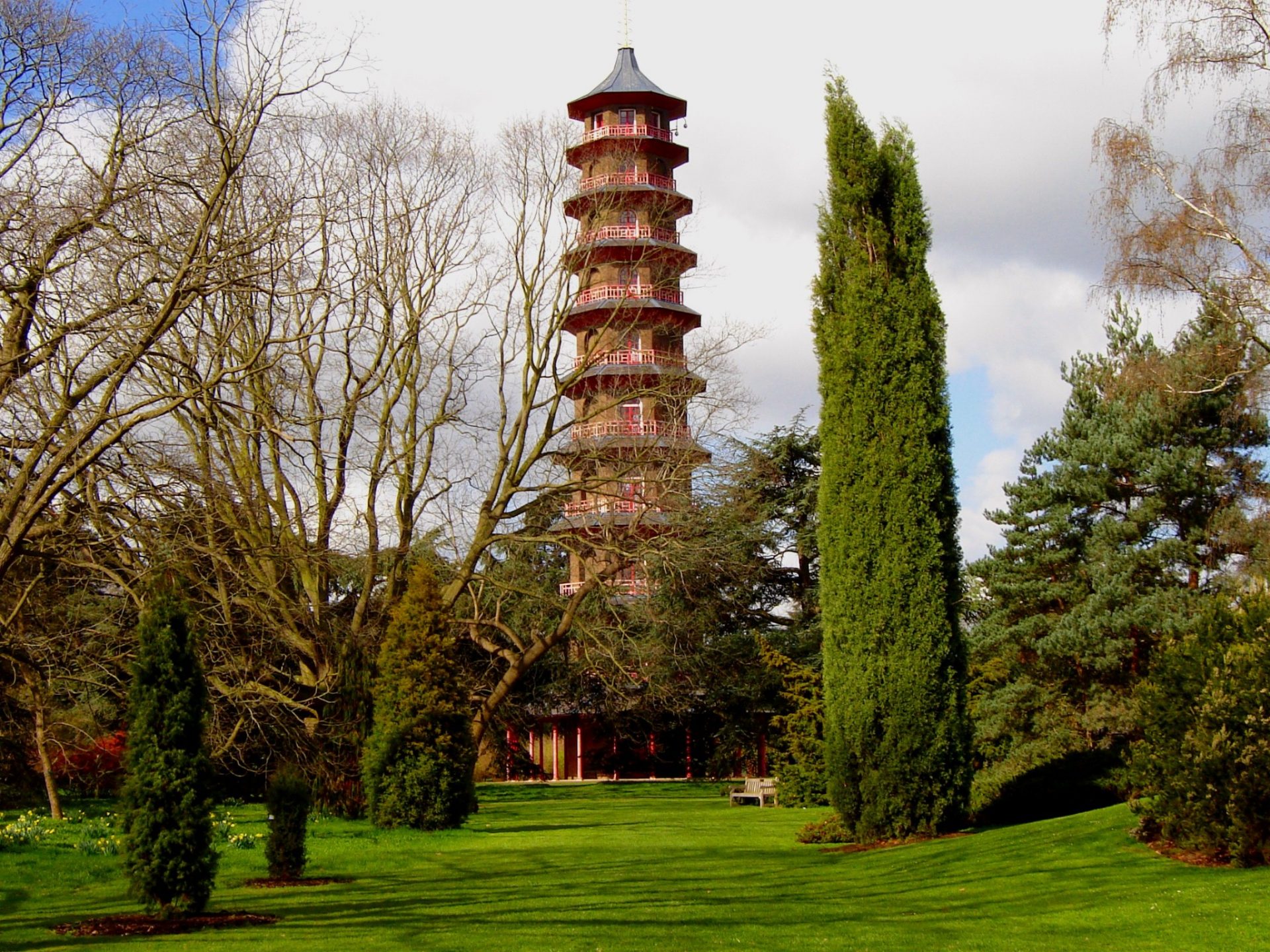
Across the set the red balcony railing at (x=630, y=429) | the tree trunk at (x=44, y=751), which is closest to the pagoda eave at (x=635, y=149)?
the red balcony railing at (x=630, y=429)

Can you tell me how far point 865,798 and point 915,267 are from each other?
716cm

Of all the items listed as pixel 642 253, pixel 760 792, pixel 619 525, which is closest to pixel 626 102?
pixel 642 253

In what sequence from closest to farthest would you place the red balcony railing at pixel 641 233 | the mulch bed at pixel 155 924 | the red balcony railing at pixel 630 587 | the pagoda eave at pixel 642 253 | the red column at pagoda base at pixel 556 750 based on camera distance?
the mulch bed at pixel 155 924 → the pagoda eave at pixel 642 253 → the red balcony railing at pixel 641 233 → the red balcony railing at pixel 630 587 → the red column at pagoda base at pixel 556 750

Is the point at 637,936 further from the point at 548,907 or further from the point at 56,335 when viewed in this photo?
the point at 56,335

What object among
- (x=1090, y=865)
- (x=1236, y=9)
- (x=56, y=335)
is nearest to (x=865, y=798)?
(x=1090, y=865)

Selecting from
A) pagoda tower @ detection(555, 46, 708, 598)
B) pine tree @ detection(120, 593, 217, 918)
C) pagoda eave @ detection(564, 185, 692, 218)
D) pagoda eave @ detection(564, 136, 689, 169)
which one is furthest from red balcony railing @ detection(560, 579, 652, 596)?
pine tree @ detection(120, 593, 217, 918)

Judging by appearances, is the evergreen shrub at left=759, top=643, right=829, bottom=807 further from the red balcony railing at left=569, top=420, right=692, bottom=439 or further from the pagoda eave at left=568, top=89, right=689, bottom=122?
the pagoda eave at left=568, top=89, right=689, bottom=122

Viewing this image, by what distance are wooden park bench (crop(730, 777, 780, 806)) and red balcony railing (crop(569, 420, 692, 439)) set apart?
25.4ft

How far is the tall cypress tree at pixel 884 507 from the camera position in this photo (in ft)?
51.5

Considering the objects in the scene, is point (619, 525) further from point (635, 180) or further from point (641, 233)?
point (635, 180)

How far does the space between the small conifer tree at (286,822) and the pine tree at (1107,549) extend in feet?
43.4

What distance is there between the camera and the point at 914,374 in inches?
654

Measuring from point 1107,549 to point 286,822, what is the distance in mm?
17737

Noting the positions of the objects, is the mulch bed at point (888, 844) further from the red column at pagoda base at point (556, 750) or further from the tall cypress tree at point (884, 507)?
the red column at pagoda base at point (556, 750)
